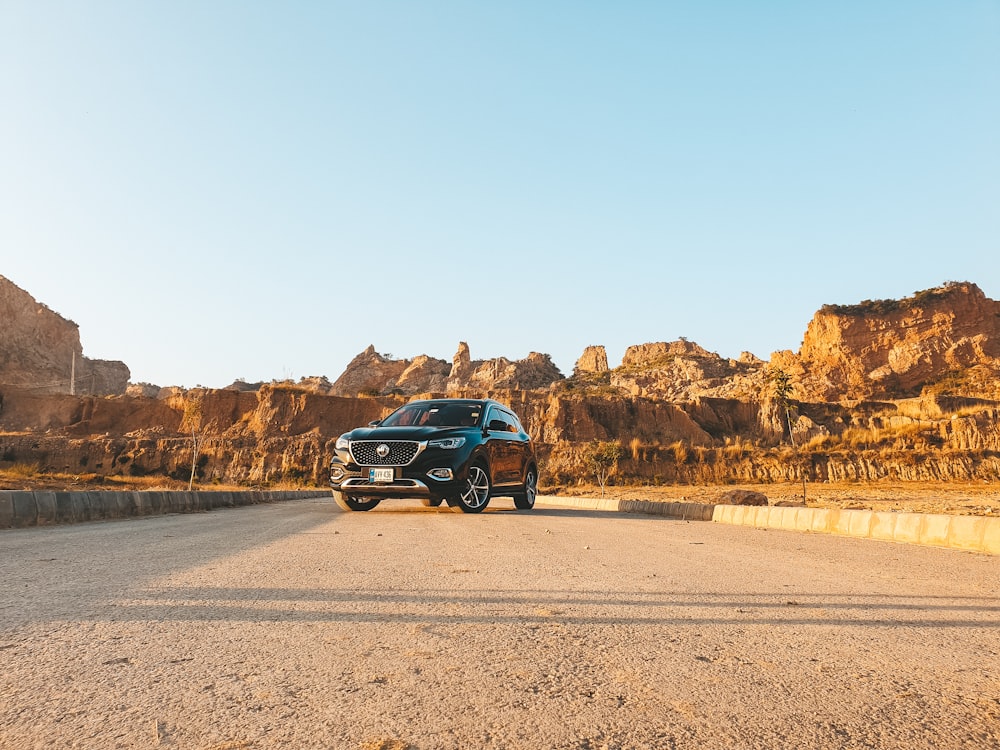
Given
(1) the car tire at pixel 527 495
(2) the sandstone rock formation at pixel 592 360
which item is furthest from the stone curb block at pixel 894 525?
(2) the sandstone rock formation at pixel 592 360

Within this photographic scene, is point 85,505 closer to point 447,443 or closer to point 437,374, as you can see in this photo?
point 447,443

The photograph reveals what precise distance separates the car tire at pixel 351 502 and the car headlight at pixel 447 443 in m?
1.93

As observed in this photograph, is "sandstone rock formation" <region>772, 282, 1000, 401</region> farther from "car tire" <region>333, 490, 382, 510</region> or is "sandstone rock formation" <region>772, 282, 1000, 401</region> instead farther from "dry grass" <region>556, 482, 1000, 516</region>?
"car tire" <region>333, 490, 382, 510</region>

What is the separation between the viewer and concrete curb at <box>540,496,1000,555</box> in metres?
7.48

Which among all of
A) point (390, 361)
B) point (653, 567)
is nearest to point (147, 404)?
point (390, 361)

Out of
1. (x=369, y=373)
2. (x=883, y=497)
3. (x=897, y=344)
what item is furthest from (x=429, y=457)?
(x=369, y=373)

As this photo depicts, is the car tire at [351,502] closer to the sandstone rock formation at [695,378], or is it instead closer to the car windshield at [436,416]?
the car windshield at [436,416]

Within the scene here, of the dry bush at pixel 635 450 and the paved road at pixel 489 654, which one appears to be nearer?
the paved road at pixel 489 654

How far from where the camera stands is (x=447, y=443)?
39.0ft

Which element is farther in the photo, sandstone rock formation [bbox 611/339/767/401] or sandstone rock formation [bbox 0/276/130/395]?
sandstone rock formation [bbox 0/276/130/395]

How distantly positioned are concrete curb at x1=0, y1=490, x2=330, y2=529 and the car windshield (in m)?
4.39

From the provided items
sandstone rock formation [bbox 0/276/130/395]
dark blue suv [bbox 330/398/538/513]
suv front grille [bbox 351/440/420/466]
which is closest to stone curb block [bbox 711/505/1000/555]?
dark blue suv [bbox 330/398/538/513]

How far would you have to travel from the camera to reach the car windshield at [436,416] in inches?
519

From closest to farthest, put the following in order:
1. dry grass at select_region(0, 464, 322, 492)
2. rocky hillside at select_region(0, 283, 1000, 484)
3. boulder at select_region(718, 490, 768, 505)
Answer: boulder at select_region(718, 490, 768, 505) → dry grass at select_region(0, 464, 322, 492) → rocky hillside at select_region(0, 283, 1000, 484)
